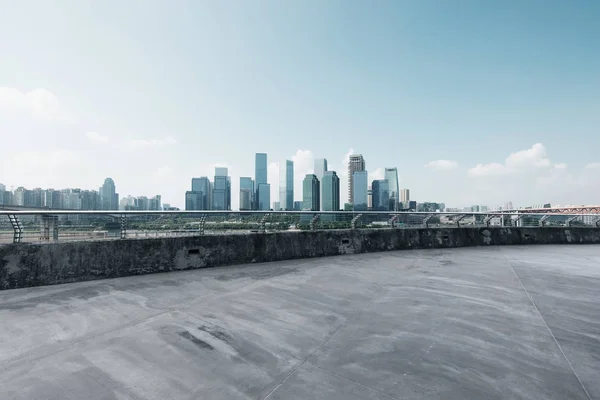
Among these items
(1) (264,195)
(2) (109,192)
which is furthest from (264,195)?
(2) (109,192)

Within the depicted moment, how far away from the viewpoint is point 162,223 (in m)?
6.29

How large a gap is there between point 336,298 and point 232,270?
3036mm

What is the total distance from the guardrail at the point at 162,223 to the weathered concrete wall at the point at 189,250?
0.22 metres

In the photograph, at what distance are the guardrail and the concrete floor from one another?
1.18 m

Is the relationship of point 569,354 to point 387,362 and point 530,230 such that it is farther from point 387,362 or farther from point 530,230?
point 530,230

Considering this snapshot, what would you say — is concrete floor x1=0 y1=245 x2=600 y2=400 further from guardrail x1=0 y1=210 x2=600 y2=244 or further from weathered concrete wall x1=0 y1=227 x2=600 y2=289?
guardrail x1=0 y1=210 x2=600 y2=244

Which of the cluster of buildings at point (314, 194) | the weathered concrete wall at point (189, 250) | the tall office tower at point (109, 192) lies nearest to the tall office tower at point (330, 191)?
the cluster of buildings at point (314, 194)

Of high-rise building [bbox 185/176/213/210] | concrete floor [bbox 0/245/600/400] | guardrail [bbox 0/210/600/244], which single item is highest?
high-rise building [bbox 185/176/213/210]

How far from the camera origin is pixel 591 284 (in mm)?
5277

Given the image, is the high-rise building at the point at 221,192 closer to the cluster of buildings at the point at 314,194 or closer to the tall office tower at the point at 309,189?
the cluster of buildings at the point at 314,194

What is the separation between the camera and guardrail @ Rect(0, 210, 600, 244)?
5258 mm

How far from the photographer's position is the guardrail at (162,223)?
5258 mm

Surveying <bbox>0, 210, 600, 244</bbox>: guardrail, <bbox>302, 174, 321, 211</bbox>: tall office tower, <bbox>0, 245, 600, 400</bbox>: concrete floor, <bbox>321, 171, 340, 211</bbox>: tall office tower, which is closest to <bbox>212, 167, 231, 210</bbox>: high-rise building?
<bbox>302, 174, 321, 211</bbox>: tall office tower

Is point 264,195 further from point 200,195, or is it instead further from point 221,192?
point 200,195
